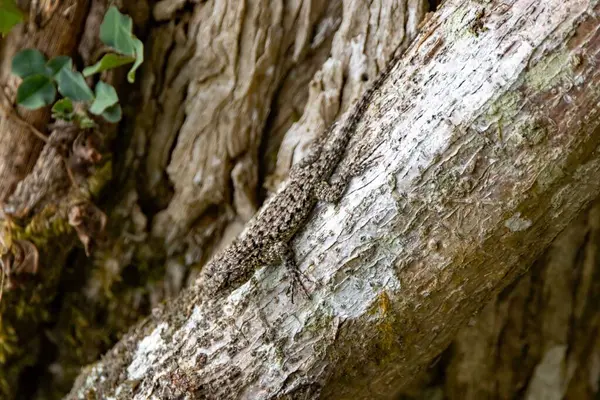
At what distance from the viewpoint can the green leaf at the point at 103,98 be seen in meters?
2.10

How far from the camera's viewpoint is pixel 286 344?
1.71m

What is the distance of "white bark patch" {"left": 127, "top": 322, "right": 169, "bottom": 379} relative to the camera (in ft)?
6.66

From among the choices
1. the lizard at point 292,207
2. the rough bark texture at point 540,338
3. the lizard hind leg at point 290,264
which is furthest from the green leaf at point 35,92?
the rough bark texture at point 540,338

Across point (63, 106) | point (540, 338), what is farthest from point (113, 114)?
point (540, 338)

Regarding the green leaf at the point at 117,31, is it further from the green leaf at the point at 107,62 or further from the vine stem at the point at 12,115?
the vine stem at the point at 12,115

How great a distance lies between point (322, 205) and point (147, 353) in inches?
35.4

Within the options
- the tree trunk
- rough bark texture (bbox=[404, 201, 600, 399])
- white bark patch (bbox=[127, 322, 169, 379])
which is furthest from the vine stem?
rough bark texture (bbox=[404, 201, 600, 399])

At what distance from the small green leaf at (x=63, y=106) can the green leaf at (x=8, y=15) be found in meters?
0.30

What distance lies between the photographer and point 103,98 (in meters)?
2.12

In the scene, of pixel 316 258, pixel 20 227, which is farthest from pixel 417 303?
pixel 20 227

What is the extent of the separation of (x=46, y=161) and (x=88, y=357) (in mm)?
937

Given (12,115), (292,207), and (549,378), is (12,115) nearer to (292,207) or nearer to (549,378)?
(292,207)

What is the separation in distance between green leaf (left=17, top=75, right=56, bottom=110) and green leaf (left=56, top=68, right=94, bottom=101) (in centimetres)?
5

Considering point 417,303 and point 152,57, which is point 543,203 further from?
point 152,57
